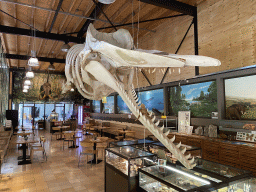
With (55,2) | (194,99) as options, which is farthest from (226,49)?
(55,2)

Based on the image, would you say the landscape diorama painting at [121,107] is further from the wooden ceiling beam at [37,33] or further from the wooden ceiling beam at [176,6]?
the wooden ceiling beam at [176,6]

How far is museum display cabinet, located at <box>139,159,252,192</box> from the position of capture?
2150 mm

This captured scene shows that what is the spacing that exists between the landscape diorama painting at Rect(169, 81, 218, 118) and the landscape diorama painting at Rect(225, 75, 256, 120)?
1.56 feet

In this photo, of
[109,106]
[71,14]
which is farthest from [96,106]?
[71,14]

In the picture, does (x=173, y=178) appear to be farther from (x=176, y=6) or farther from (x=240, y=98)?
(x=176, y=6)

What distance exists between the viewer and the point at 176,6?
5.66 metres

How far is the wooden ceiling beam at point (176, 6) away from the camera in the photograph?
522cm

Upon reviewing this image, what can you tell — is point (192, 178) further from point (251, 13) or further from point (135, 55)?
point (251, 13)

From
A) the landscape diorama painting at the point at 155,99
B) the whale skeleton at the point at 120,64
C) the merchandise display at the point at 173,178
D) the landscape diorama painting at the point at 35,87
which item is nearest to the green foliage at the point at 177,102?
the landscape diorama painting at the point at 155,99

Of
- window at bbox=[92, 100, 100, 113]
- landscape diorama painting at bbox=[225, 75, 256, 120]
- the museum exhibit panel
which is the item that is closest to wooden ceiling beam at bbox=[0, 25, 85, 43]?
the museum exhibit panel

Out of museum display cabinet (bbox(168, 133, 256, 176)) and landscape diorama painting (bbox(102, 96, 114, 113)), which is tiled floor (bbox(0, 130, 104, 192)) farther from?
landscape diorama painting (bbox(102, 96, 114, 113))

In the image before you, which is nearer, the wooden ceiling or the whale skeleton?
the whale skeleton

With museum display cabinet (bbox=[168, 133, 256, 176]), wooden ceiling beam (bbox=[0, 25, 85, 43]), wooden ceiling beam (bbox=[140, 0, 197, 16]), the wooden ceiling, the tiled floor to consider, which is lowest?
the tiled floor

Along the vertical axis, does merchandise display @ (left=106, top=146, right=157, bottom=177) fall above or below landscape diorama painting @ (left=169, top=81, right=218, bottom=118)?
below
